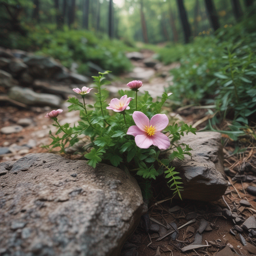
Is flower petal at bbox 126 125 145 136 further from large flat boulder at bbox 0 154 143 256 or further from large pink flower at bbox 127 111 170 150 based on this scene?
large flat boulder at bbox 0 154 143 256

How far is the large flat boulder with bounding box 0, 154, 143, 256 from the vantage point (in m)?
0.82

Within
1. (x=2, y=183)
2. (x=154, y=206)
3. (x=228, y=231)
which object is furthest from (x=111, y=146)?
(x=228, y=231)

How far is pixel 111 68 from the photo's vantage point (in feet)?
22.9

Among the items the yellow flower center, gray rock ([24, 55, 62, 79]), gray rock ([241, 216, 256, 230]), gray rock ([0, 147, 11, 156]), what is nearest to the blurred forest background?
gray rock ([24, 55, 62, 79])

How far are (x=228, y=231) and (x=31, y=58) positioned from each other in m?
5.37

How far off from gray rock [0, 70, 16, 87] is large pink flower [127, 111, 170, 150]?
3967 mm

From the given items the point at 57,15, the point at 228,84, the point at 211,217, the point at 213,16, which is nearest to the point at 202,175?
the point at 211,217

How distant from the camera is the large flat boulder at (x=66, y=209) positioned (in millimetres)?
820

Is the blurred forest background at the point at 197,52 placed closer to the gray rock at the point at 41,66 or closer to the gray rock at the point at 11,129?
the gray rock at the point at 41,66

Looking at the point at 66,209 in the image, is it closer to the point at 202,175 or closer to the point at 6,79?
the point at 202,175

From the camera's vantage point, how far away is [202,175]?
4.46 feet

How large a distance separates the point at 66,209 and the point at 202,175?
1072mm

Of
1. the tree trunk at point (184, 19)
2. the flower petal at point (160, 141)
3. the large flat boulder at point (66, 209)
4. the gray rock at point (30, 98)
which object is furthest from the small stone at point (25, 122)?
the tree trunk at point (184, 19)

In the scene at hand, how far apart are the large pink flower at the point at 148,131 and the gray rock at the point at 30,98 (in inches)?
125
